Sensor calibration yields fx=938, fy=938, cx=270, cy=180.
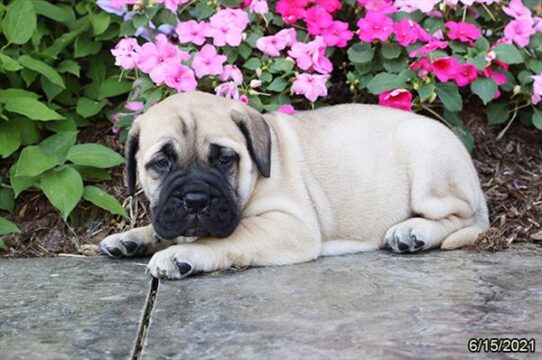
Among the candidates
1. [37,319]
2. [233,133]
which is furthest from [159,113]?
[37,319]

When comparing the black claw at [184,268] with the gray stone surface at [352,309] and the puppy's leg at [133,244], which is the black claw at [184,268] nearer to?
the gray stone surface at [352,309]

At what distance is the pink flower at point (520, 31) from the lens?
20.1 feet

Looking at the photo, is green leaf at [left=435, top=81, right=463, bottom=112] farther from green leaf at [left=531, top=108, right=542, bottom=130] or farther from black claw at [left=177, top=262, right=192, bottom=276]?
black claw at [left=177, top=262, right=192, bottom=276]

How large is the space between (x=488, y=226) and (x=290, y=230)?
4.42ft

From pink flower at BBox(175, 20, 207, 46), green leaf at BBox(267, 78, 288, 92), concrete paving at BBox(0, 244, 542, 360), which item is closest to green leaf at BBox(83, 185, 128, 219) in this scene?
concrete paving at BBox(0, 244, 542, 360)

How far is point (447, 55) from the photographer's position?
19.9 ft

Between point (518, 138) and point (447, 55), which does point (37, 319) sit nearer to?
point (447, 55)

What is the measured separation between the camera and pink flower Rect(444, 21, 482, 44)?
605 cm

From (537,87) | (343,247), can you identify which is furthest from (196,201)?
(537,87)

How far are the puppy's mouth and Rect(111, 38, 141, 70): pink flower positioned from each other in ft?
4.38

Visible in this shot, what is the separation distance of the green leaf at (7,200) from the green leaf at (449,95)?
9.12ft

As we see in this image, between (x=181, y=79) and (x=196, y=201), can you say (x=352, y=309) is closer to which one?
(x=196, y=201)

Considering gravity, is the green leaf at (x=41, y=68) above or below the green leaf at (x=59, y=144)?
above

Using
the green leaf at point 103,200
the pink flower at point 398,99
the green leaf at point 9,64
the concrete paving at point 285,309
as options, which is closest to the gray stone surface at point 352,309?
the concrete paving at point 285,309
